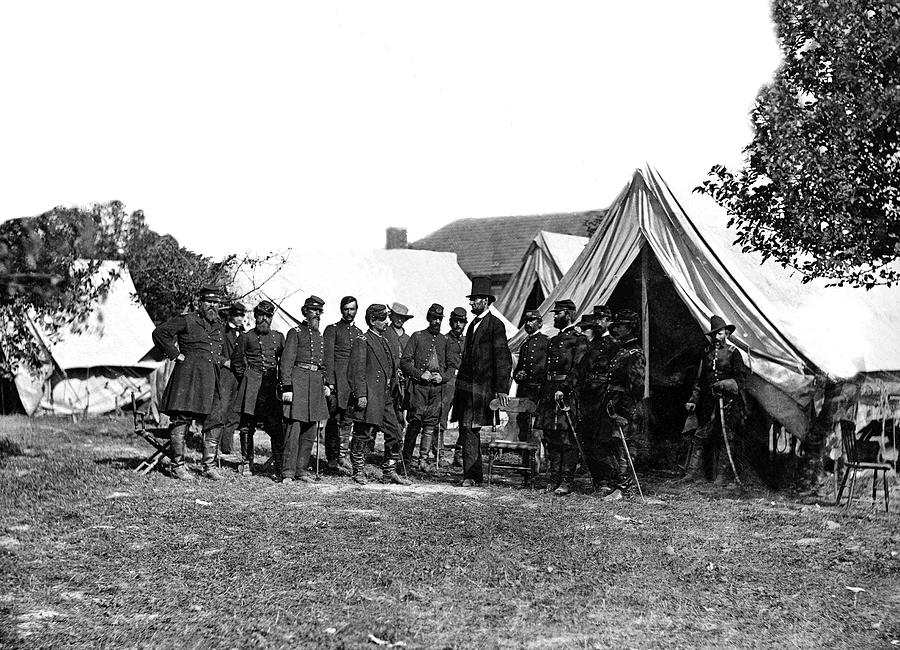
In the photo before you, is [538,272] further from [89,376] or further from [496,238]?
[496,238]

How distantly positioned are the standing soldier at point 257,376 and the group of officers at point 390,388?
15 millimetres

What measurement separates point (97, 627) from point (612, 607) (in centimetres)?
252

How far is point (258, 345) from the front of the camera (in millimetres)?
11109

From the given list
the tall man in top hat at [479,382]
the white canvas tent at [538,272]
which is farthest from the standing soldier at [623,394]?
the white canvas tent at [538,272]

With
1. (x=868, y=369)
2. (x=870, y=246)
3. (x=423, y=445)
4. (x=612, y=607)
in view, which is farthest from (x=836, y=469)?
(x=612, y=607)

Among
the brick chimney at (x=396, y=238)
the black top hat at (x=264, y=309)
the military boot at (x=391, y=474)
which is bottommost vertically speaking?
the military boot at (x=391, y=474)

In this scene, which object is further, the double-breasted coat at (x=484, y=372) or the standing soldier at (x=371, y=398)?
the double-breasted coat at (x=484, y=372)

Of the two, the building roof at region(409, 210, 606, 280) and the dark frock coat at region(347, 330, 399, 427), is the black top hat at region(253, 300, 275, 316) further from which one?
the building roof at region(409, 210, 606, 280)

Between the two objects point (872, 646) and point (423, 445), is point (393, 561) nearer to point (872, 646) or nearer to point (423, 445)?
point (872, 646)

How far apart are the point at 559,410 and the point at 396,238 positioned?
33.3m

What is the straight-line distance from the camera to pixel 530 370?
10.4 m

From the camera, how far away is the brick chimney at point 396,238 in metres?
42.2

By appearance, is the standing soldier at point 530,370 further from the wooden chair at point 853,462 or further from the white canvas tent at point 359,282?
the white canvas tent at point 359,282

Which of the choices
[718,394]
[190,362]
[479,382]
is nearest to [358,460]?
[479,382]
